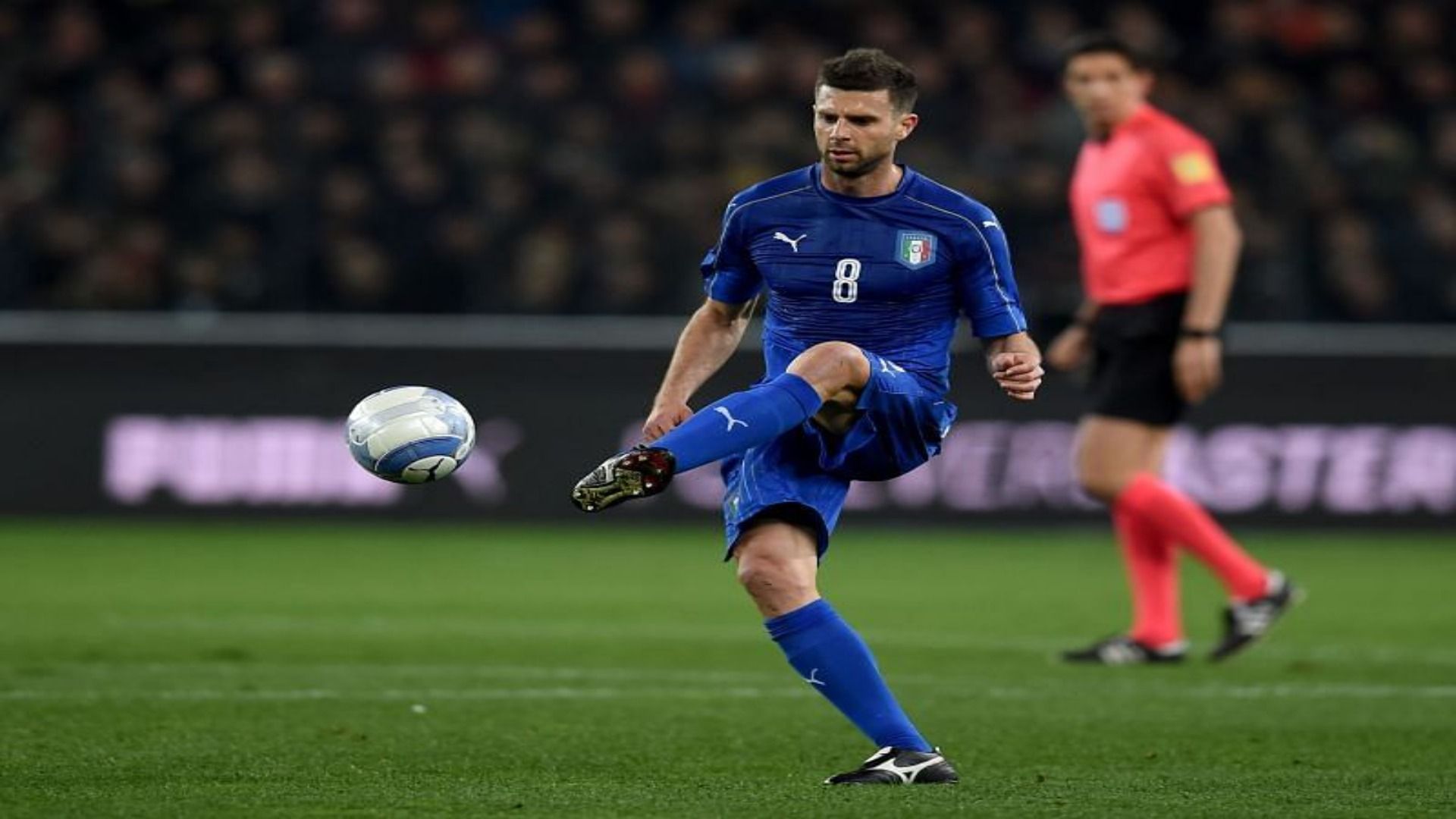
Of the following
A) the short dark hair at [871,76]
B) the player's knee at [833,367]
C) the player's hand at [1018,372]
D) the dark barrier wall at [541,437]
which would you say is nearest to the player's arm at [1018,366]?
the player's hand at [1018,372]

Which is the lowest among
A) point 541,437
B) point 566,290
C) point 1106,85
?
point 541,437

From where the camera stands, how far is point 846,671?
5.39 m

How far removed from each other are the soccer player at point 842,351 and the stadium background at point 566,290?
13.2 feet

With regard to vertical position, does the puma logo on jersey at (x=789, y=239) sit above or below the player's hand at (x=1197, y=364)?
above

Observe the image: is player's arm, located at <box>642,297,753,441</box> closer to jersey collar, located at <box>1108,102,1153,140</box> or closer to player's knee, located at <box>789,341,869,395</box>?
player's knee, located at <box>789,341,869,395</box>

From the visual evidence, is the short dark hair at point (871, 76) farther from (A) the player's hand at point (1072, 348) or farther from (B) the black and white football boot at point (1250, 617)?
(B) the black and white football boot at point (1250, 617)

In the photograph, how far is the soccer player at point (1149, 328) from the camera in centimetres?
843

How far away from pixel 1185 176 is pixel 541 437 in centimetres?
647

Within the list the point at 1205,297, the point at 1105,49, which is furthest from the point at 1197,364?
the point at 1105,49

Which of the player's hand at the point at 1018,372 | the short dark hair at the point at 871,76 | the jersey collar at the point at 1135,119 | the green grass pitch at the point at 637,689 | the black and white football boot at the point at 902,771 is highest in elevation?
the jersey collar at the point at 1135,119

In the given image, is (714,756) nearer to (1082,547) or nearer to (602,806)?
(602,806)

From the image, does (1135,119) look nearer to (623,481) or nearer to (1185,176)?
(1185,176)

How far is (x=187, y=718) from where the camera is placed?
644 centimetres

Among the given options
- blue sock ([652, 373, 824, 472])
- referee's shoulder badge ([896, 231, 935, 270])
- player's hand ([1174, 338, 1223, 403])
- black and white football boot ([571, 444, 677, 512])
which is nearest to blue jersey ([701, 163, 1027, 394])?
referee's shoulder badge ([896, 231, 935, 270])
